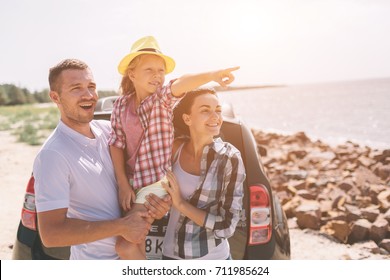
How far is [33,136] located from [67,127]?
1285cm

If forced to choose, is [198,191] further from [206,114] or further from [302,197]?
[302,197]

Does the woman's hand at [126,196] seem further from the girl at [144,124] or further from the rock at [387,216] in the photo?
the rock at [387,216]

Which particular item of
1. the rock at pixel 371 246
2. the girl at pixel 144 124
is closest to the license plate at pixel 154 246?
the girl at pixel 144 124

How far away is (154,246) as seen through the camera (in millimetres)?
2445

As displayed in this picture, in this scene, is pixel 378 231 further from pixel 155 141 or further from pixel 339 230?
pixel 155 141

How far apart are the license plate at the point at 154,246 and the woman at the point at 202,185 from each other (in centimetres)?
12

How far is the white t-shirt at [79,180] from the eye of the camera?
6.42 feet

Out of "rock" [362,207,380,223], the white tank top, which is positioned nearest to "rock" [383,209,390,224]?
"rock" [362,207,380,223]

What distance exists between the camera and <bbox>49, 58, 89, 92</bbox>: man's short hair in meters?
2.08

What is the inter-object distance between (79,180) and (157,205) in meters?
0.36

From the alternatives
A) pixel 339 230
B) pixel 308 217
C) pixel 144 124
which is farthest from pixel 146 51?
pixel 308 217
